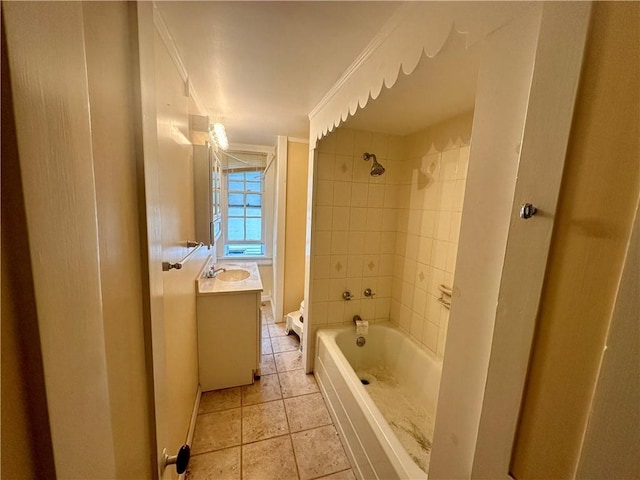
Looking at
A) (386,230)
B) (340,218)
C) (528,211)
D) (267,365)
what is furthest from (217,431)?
(528,211)

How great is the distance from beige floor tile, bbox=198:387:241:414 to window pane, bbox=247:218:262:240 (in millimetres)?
2128

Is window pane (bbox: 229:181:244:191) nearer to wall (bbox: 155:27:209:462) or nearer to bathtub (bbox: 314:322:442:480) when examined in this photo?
wall (bbox: 155:27:209:462)

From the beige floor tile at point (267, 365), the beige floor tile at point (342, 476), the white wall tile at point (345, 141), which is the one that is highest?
the white wall tile at point (345, 141)

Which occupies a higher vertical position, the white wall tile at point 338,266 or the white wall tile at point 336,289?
the white wall tile at point 338,266

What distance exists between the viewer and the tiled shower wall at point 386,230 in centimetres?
179

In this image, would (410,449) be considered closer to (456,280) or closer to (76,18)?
(456,280)

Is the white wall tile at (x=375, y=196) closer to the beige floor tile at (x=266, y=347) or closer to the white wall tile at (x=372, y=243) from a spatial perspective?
the white wall tile at (x=372, y=243)

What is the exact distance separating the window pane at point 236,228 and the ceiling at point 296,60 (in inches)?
74.1

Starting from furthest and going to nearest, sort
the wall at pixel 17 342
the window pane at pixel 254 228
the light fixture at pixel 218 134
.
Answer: the window pane at pixel 254 228
the light fixture at pixel 218 134
the wall at pixel 17 342

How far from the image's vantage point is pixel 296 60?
1203 mm

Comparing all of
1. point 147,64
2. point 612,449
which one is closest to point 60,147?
point 147,64

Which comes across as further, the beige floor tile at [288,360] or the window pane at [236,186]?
the window pane at [236,186]

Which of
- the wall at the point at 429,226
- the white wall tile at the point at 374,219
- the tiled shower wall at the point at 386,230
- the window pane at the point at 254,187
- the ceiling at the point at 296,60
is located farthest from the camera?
the window pane at the point at 254,187

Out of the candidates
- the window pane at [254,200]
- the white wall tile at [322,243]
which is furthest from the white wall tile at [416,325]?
the window pane at [254,200]
